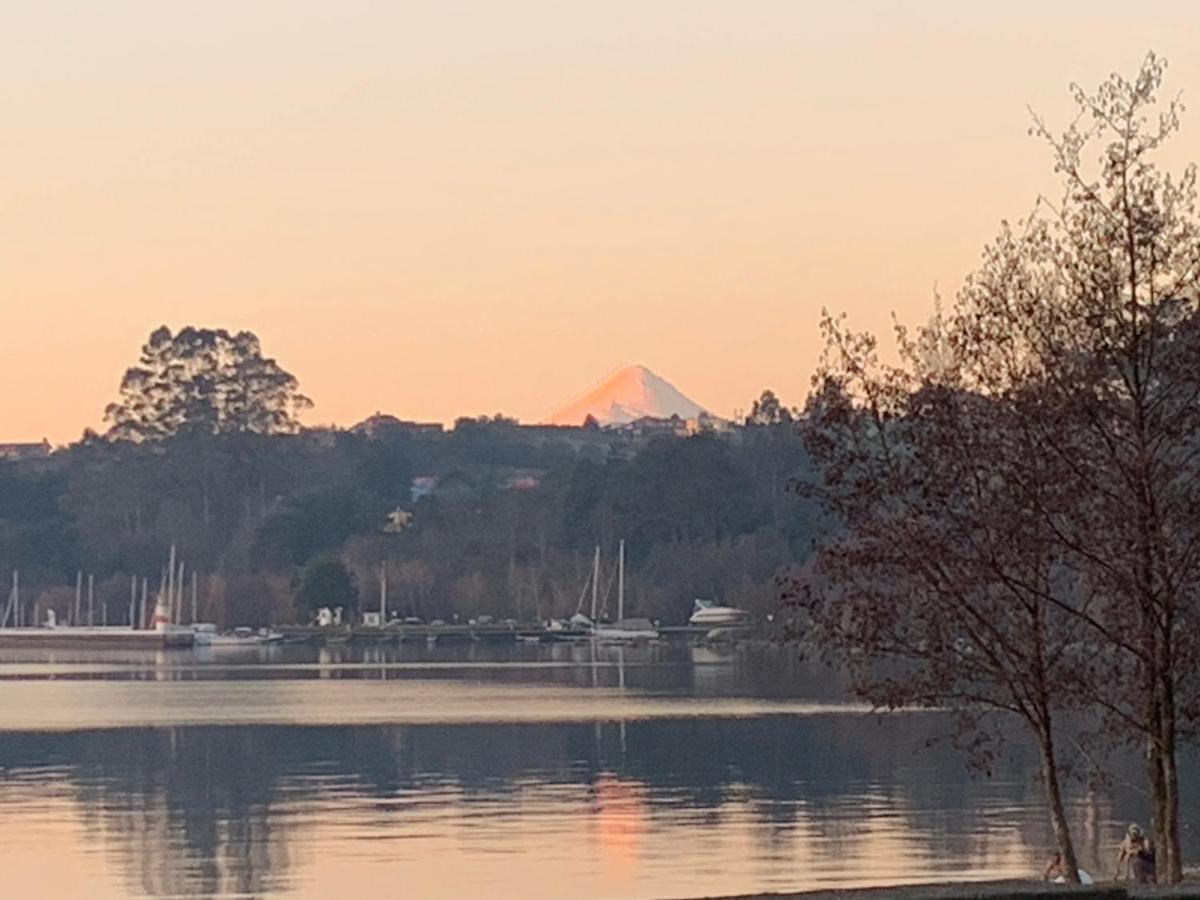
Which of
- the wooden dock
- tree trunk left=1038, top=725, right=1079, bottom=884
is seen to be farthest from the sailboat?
tree trunk left=1038, top=725, right=1079, bottom=884

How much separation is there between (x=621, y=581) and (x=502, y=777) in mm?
104522

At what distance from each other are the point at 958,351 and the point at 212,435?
170 meters

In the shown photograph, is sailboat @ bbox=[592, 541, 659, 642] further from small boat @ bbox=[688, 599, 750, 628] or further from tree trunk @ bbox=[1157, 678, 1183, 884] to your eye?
tree trunk @ bbox=[1157, 678, 1183, 884]

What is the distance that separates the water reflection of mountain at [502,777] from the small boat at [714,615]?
76029 mm

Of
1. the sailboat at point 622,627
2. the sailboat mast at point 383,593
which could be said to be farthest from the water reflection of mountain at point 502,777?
the sailboat mast at point 383,593

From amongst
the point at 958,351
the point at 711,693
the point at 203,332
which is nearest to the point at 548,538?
the point at 203,332

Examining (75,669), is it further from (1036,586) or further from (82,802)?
(1036,586)

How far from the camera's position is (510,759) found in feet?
203

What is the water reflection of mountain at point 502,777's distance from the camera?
138 ft

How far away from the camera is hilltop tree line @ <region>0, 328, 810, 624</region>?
16350cm

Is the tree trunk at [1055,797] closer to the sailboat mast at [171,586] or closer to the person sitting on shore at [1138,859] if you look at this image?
the person sitting on shore at [1138,859]

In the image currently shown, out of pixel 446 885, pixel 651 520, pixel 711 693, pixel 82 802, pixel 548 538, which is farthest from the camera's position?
pixel 548 538

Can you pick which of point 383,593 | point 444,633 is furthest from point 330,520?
point 444,633

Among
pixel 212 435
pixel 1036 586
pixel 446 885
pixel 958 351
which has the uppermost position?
pixel 212 435
